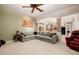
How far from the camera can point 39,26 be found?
227cm

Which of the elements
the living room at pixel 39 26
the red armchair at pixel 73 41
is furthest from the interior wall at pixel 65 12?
the red armchair at pixel 73 41

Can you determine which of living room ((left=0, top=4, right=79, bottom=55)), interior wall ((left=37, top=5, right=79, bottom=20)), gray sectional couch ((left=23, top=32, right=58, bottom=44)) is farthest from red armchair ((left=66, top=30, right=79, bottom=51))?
interior wall ((left=37, top=5, right=79, bottom=20))

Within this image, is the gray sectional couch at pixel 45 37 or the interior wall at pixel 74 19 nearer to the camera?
the interior wall at pixel 74 19

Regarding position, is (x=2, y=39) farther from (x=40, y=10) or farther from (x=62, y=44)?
(x=62, y=44)

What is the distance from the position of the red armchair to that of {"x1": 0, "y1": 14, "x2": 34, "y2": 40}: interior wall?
118 centimetres

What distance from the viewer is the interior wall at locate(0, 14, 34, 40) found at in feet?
6.95

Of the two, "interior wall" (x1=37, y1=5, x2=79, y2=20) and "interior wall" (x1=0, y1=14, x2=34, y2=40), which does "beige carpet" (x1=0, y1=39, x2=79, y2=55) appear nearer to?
"interior wall" (x1=0, y1=14, x2=34, y2=40)

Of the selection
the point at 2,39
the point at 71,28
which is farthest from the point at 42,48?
the point at 2,39

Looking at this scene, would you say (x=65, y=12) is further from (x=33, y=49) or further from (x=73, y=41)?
(x=33, y=49)

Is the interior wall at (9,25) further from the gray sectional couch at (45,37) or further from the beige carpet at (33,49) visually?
the gray sectional couch at (45,37)

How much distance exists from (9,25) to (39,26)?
0.71 metres

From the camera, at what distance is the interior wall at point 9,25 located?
2.12m

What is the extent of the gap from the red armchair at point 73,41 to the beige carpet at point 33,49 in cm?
9

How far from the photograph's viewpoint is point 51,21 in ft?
7.20
